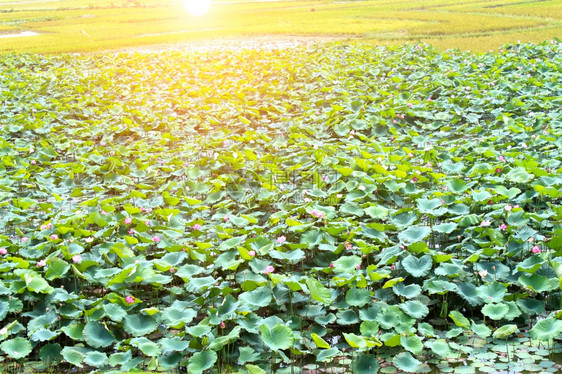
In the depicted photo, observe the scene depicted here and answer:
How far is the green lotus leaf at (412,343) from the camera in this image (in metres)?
3.48

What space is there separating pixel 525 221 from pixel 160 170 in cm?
457

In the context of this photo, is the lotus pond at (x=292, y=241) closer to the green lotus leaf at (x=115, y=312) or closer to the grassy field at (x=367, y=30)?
the green lotus leaf at (x=115, y=312)

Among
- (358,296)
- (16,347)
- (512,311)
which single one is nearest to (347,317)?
(358,296)

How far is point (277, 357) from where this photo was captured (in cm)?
369

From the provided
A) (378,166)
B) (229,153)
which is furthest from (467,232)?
(229,153)

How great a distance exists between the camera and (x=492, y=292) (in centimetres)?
392

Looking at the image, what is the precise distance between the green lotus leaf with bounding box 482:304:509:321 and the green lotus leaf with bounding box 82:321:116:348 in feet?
8.24

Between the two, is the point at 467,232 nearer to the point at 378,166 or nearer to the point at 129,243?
the point at 378,166

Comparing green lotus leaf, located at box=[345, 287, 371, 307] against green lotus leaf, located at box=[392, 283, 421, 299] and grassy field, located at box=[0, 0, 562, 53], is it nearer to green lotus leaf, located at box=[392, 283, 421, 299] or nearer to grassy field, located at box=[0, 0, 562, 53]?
green lotus leaf, located at box=[392, 283, 421, 299]

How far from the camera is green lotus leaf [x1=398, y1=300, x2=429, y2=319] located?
3795 millimetres

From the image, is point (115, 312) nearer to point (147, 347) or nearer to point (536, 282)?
point (147, 347)

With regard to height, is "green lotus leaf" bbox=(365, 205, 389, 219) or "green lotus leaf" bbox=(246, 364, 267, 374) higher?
"green lotus leaf" bbox=(365, 205, 389, 219)

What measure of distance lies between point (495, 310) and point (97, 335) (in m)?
2.68

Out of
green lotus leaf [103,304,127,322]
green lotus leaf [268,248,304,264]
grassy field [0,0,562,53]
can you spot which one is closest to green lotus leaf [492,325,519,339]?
green lotus leaf [268,248,304,264]
